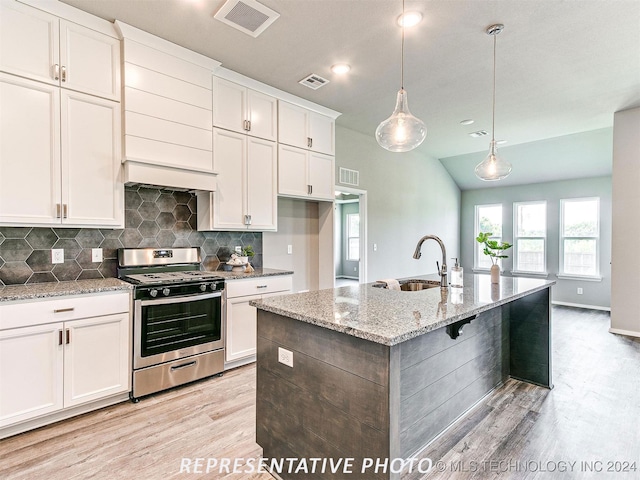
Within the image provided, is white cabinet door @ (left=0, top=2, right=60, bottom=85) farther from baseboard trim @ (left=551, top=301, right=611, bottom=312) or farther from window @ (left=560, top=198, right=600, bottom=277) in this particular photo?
baseboard trim @ (left=551, top=301, right=611, bottom=312)

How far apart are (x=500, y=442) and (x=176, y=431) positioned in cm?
209

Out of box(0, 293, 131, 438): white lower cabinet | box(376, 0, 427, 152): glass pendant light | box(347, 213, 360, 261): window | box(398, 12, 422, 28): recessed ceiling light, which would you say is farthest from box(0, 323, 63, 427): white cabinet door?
box(347, 213, 360, 261): window

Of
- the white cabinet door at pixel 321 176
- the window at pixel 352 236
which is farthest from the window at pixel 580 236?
the white cabinet door at pixel 321 176

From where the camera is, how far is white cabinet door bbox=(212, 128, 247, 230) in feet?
11.0

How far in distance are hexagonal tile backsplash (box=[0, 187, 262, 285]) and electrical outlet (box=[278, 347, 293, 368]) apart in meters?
2.01

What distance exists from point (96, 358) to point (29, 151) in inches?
59.6

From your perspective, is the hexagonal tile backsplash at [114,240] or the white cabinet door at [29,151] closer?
the white cabinet door at [29,151]

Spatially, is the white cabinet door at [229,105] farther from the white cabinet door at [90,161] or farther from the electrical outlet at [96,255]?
the electrical outlet at [96,255]

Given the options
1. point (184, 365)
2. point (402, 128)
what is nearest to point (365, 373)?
point (402, 128)

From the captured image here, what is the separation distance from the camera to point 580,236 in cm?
647

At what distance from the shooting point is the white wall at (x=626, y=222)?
440 cm

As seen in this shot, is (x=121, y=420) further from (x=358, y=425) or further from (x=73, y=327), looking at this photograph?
(x=358, y=425)

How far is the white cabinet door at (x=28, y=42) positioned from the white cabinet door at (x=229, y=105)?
122 centimetres

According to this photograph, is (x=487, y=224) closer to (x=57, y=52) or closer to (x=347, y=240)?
(x=347, y=240)
